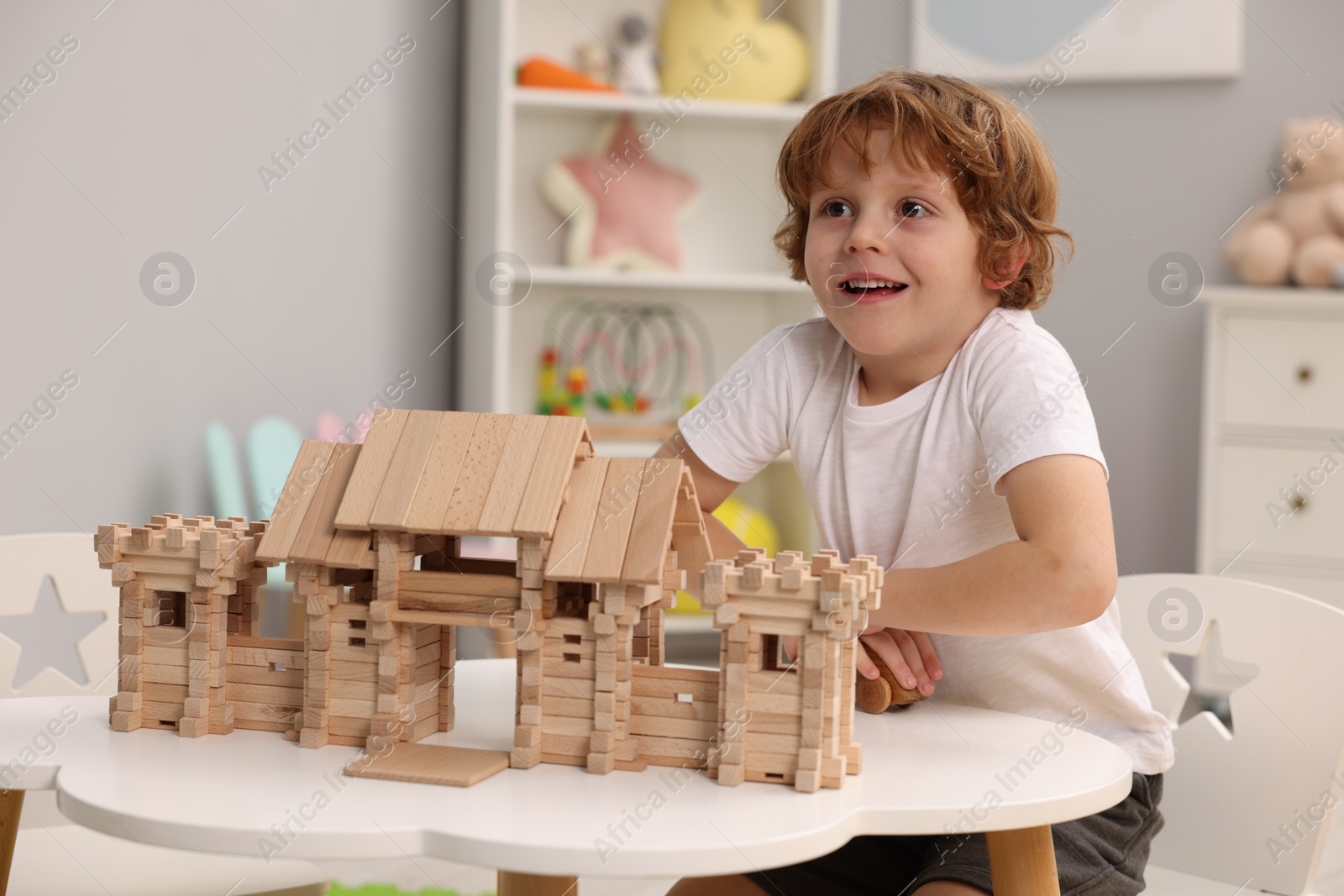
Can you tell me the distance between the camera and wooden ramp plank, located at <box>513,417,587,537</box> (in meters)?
0.79

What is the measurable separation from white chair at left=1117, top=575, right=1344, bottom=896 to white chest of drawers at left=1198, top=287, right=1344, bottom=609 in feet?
4.97

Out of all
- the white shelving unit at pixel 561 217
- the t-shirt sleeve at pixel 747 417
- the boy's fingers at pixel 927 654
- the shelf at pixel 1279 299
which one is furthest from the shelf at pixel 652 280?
the boy's fingers at pixel 927 654

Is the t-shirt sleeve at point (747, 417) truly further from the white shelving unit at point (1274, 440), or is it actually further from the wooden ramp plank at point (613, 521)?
the white shelving unit at point (1274, 440)

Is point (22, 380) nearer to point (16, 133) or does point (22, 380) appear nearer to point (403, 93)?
point (16, 133)

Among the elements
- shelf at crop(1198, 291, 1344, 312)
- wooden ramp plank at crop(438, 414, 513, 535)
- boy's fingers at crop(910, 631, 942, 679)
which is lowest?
boy's fingers at crop(910, 631, 942, 679)

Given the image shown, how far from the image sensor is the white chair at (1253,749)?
44.4 inches

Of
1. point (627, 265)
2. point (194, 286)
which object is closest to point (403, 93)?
point (627, 265)

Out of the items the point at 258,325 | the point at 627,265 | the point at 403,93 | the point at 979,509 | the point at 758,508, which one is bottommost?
the point at 758,508

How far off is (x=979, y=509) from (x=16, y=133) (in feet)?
4.33

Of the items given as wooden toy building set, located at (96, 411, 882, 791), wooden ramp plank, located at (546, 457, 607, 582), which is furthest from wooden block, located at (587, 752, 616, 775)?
wooden ramp plank, located at (546, 457, 607, 582)

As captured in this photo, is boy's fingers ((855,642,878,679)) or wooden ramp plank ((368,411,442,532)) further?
boy's fingers ((855,642,878,679))

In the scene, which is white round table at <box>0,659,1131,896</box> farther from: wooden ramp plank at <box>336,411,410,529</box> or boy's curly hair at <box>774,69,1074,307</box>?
boy's curly hair at <box>774,69,1074,307</box>

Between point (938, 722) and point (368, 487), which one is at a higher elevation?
point (368, 487)

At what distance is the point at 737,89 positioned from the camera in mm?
2863
